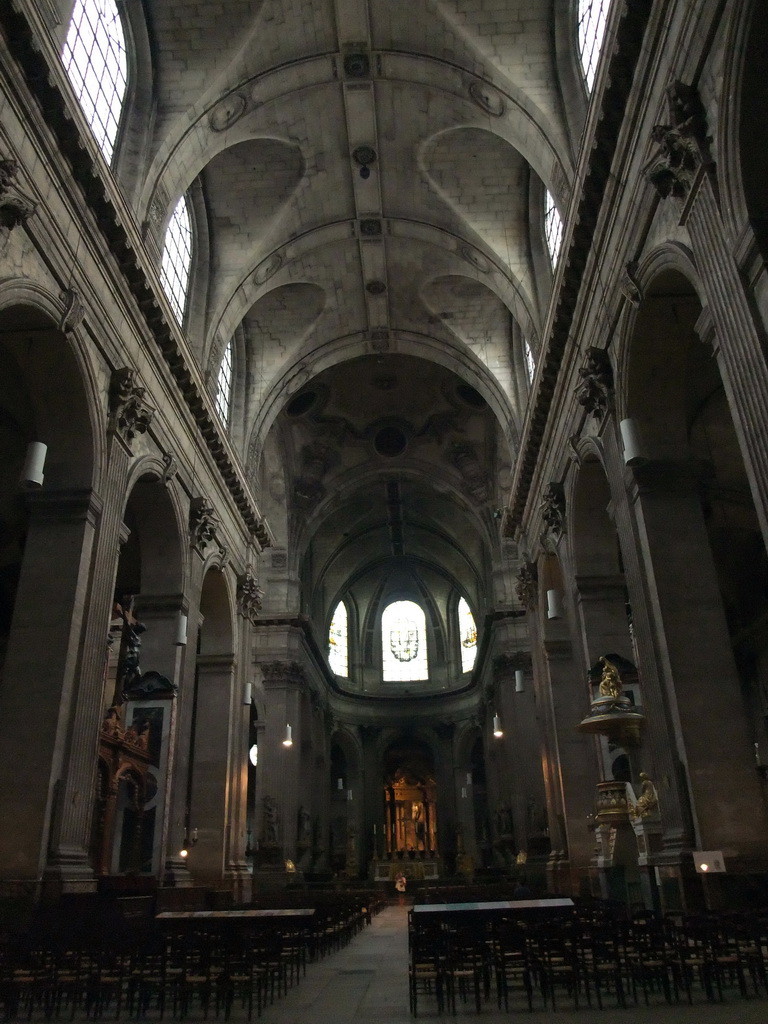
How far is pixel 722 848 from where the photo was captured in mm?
9297

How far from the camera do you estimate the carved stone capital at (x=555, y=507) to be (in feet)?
56.2

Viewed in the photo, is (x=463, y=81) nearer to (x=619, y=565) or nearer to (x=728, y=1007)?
(x=619, y=565)

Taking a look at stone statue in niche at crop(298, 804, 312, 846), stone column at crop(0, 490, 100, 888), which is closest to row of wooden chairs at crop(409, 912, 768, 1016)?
stone column at crop(0, 490, 100, 888)

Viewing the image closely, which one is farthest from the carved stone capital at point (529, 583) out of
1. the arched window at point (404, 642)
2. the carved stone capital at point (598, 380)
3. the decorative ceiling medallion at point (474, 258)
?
the arched window at point (404, 642)

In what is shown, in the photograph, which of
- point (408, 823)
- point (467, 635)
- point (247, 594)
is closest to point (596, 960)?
point (247, 594)

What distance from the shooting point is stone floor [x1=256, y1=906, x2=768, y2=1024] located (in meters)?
6.22

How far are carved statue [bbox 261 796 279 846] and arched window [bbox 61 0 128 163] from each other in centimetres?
2135

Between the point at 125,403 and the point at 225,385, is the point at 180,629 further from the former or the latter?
the point at 225,385

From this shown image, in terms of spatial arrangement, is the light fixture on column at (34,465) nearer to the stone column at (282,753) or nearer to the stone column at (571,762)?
the stone column at (571,762)

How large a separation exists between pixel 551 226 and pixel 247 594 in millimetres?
12022

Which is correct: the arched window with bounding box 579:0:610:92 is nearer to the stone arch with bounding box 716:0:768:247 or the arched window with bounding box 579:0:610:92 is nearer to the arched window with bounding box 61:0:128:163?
the stone arch with bounding box 716:0:768:247

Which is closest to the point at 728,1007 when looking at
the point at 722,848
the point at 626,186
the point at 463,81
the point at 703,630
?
the point at 722,848

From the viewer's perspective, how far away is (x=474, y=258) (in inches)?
786

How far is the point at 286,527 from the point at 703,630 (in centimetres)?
2152
